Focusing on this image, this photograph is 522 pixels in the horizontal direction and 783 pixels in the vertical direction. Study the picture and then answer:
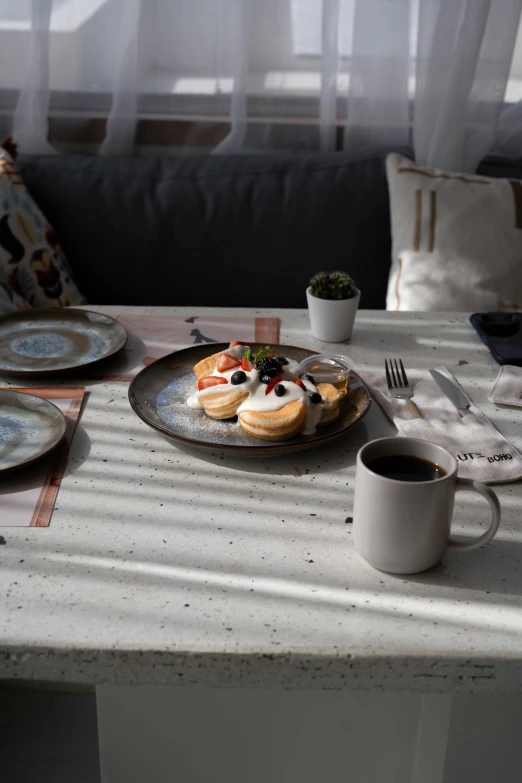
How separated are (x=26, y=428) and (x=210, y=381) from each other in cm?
24

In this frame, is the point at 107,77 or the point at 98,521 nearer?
the point at 98,521

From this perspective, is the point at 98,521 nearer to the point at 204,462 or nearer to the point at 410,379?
the point at 204,462

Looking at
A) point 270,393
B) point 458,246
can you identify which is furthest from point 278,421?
point 458,246

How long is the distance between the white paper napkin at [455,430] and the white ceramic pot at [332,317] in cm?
15

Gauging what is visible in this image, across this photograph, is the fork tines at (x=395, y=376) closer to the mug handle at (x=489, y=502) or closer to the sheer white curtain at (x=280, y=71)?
the mug handle at (x=489, y=502)

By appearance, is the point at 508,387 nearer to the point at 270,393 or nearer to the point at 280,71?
the point at 270,393

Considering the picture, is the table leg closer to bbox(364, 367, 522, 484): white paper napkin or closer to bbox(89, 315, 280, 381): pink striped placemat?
bbox(364, 367, 522, 484): white paper napkin

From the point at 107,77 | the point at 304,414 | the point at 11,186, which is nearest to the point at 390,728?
the point at 304,414

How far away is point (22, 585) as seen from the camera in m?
0.74

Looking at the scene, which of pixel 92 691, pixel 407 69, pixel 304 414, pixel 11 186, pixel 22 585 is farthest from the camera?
pixel 407 69

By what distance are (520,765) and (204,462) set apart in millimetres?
517

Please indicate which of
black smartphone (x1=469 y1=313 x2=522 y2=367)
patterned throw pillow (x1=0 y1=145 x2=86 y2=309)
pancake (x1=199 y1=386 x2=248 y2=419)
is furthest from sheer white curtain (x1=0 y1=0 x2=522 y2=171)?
pancake (x1=199 y1=386 x2=248 y2=419)

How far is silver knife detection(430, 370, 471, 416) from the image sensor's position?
1098mm

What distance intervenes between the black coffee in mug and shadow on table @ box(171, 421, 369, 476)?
0.16m
